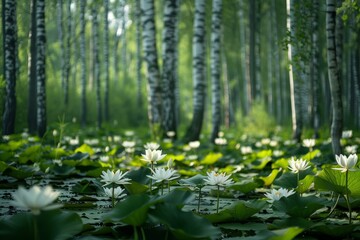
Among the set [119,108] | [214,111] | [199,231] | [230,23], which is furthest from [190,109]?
[199,231]

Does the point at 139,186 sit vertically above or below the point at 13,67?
below

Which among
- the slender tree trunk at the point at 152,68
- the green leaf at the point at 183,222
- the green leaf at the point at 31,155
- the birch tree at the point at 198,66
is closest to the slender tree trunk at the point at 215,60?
the birch tree at the point at 198,66

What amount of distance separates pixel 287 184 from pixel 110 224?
1341 millimetres

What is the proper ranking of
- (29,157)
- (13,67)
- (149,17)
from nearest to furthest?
1. (29,157)
2. (13,67)
3. (149,17)

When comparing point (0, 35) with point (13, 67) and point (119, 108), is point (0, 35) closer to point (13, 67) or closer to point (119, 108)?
point (13, 67)

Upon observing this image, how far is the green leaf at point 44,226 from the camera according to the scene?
1.69m

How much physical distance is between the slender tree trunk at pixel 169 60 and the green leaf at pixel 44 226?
309 inches

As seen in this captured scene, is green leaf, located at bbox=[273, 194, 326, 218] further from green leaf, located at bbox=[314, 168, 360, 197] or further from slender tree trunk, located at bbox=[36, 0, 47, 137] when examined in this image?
slender tree trunk, located at bbox=[36, 0, 47, 137]

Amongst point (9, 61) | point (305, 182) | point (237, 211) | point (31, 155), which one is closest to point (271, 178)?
point (305, 182)

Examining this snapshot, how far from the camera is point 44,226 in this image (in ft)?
5.59

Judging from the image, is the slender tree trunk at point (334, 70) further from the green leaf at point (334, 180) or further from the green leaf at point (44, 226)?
the green leaf at point (44, 226)

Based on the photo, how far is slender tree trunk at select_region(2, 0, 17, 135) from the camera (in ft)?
22.3

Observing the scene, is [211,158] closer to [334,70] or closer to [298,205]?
[334,70]

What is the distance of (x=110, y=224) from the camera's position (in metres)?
2.30
